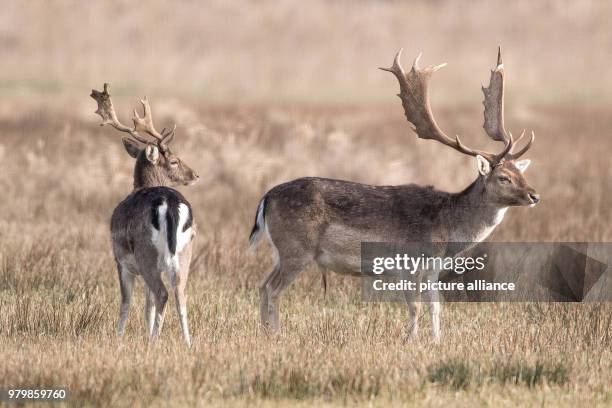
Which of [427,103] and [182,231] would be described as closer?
[182,231]

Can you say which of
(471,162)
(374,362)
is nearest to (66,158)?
(471,162)

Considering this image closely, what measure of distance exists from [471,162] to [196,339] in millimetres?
14210

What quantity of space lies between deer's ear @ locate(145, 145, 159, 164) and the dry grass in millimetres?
1285

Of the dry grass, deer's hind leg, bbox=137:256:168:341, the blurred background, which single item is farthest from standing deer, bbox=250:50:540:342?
the blurred background

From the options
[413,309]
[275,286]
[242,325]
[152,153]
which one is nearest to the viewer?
[413,309]

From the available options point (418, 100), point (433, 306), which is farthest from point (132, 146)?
point (433, 306)

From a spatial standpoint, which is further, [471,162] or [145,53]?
[145,53]

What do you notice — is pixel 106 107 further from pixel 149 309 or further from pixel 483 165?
pixel 483 165

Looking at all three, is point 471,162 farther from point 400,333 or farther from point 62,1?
point 62,1

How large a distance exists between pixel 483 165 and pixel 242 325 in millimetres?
2387

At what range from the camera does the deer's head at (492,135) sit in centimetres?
1034

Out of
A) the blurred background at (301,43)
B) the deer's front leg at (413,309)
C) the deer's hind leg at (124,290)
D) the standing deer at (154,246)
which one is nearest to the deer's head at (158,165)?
the standing deer at (154,246)

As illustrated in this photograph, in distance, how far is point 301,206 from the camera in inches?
398

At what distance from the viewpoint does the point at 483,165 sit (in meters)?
10.4
